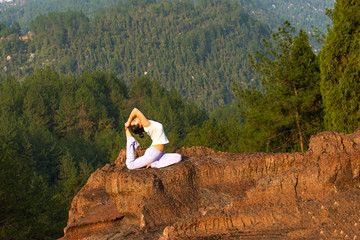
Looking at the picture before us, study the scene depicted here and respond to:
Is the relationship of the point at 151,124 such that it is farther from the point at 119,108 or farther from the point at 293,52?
the point at 119,108

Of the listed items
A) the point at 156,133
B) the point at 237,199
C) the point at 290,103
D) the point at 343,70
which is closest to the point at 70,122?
the point at 290,103

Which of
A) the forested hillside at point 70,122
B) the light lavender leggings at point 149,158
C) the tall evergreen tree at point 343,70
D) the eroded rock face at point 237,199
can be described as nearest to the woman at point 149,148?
the light lavender leggings at point 149,158

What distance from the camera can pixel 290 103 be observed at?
23.4m

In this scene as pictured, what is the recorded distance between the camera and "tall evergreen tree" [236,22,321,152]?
2339 cm

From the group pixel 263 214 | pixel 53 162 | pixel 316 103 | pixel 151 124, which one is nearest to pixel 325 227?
pixel 263 214

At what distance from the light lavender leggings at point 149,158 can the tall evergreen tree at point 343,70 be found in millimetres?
9711

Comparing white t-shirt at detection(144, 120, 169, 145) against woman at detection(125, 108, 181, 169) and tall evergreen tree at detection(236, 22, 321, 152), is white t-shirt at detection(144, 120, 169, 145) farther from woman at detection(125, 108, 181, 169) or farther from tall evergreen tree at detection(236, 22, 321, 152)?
tall evergreen tree at detection(236, 22, 321, 152)

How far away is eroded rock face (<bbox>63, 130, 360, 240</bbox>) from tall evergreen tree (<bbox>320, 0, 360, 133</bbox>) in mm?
8673

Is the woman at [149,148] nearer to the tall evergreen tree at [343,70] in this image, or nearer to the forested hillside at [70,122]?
the tall evergreen tree at [343,70]

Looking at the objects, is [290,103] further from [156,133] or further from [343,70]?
[156,133]

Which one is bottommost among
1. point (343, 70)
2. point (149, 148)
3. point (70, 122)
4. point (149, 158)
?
point (70, 122)

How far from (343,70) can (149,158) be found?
1125 cm

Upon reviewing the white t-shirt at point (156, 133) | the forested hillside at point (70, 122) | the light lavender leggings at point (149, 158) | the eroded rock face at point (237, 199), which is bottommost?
the forested hillside at point (70, 122)

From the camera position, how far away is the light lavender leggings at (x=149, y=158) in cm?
1105
